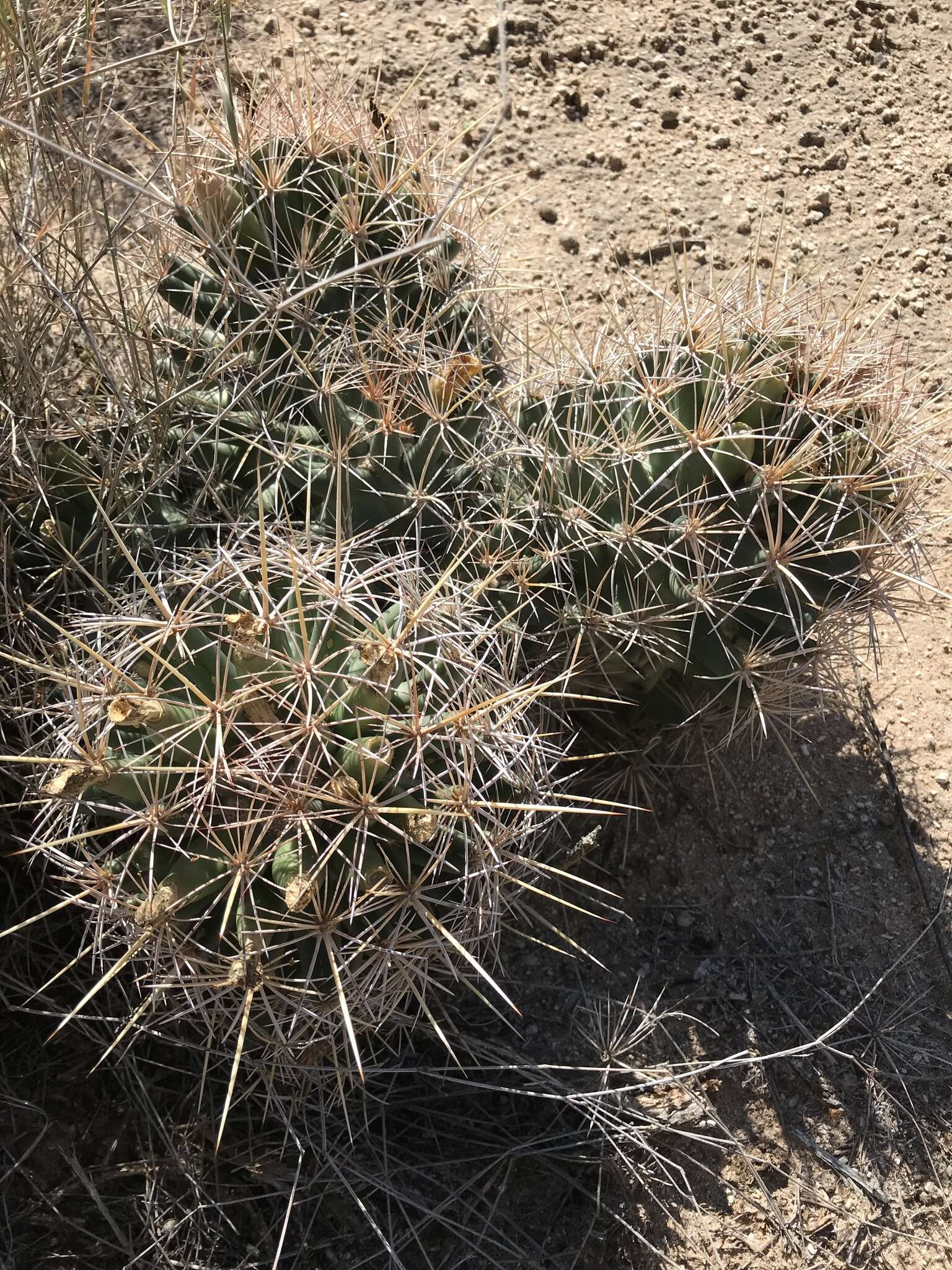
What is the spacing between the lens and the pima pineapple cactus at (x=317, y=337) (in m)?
2.06

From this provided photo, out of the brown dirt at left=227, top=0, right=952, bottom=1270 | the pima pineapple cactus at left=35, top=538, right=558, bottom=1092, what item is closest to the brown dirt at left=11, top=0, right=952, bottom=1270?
the brown dirt at left=227, top=0, right=952, bottom=1270

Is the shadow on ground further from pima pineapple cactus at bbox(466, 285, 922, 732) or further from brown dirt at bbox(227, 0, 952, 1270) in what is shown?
pima pineapple cactus at bbox(466, 285, 922, 732)

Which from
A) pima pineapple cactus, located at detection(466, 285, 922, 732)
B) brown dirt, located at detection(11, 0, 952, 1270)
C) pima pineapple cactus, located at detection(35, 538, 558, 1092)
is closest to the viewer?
pima pineapple cactus, located at detection(35, 538, 558, 1092)

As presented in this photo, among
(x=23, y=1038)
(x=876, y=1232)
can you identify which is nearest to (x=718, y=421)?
(x=876, y=1232)

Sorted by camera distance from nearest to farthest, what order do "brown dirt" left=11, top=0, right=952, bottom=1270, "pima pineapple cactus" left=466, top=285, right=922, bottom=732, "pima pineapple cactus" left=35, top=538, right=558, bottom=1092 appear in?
"pima pineapple cactus" left=35, top=538, right=558, bottom=1092 < "pima pineapple cactus" left=466, top=285, right=922, bottom=732 < "brown dirt" left=11, top=0, right=952, bottom=1270

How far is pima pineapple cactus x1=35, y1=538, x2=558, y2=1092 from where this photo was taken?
1.58m

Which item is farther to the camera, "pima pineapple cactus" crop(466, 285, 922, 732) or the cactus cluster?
"pima pineapple cactus" crop(466, 285, 922, 732)

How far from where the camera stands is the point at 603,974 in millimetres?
2396

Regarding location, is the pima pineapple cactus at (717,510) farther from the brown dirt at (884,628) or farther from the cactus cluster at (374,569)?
the brown dirt at (884,628)

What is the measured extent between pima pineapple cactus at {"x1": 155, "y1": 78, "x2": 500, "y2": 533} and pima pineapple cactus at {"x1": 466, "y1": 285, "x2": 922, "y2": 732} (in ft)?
0.61

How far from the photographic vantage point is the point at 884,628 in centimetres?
293

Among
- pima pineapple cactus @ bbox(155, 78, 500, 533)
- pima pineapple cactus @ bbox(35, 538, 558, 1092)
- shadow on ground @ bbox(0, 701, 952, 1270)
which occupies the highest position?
pima pineapple cactus @ bbox(155, 78, 500, 533)

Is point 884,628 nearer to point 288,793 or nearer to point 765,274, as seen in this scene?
point 765,274

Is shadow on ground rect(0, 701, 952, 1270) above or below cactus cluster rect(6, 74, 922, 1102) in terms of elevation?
below
